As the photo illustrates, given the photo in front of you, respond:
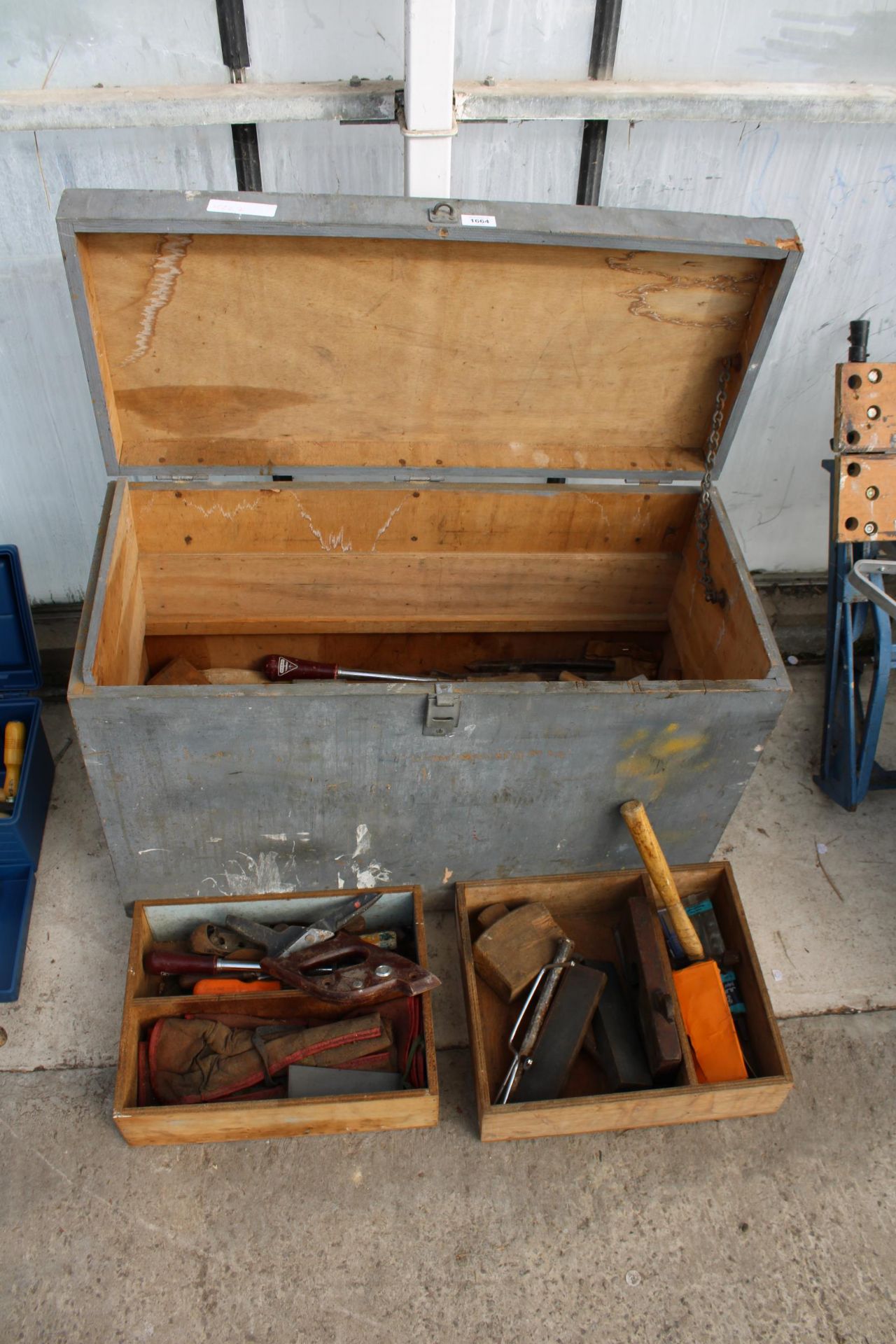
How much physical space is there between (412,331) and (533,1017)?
61.5 inches

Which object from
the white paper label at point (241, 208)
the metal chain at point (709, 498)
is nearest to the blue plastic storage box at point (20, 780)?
the white paper label at point (241, 208)

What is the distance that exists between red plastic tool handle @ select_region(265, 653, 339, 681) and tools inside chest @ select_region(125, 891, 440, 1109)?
656 millimetres

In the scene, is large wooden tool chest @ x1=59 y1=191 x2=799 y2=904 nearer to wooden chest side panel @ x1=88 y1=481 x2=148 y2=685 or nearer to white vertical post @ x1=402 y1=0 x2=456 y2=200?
wooden chest side panel @ x1=88 y1=481 x2=148 y2=685

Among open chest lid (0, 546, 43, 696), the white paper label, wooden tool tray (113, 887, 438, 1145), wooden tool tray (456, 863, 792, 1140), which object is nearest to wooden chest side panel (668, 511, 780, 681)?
wooden tool tray (456, 863, 792, 1140)

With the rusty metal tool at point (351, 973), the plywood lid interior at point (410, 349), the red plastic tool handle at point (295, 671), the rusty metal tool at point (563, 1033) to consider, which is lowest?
the rusty metal tool at point (563, 1033)

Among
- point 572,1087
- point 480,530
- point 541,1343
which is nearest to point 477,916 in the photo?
point 572,1087

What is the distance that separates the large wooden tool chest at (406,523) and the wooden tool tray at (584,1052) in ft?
0.23

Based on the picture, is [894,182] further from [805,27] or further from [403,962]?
[403,962]

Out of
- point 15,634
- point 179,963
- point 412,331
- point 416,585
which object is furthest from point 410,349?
point 179,963

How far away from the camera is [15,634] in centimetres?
237

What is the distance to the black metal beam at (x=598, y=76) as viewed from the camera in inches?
85.4

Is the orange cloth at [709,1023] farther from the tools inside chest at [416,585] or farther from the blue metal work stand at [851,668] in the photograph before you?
the blue metal work stand at [851,668]

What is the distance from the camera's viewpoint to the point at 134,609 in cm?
236

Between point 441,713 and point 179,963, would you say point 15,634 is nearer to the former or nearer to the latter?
point 179,963
